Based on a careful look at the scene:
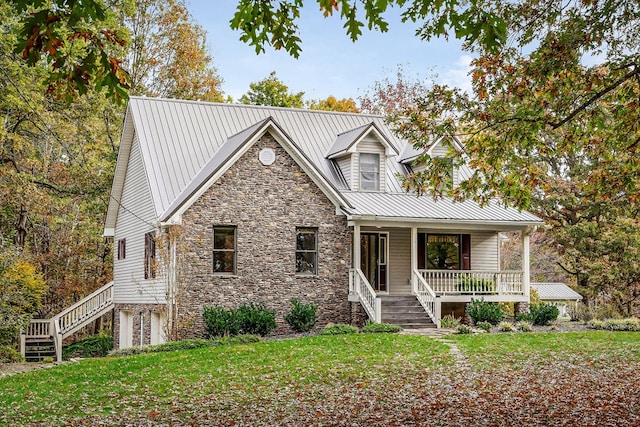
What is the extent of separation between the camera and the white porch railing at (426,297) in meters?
23.3

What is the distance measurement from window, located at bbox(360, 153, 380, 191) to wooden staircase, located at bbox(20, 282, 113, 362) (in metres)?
10.6

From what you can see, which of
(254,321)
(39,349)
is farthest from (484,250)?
(39,349)

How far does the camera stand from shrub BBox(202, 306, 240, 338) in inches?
845

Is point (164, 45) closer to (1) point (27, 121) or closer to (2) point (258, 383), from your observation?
(1) point (27, 121)

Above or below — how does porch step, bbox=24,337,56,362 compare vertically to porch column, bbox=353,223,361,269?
below

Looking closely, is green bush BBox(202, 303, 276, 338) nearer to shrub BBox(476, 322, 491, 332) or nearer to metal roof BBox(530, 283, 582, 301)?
shrub BBox(476, 322, 491, 332)

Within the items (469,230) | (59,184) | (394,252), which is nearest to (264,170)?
(394,252)

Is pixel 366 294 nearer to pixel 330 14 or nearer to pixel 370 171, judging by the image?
pixel 370 171

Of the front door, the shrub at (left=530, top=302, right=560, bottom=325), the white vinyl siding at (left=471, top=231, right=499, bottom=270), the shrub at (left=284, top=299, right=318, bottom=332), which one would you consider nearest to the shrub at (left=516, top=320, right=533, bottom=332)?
the shrub at (left=530, top=302, right=560, bottom=325)

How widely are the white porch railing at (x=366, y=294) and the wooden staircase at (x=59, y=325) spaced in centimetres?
1050

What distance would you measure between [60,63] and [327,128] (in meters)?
21.8

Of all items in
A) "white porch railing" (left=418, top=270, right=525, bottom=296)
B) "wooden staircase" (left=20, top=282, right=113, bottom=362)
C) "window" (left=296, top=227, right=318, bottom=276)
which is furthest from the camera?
"wooden staircase" (left=20, top=282, right=113, bottom=362)

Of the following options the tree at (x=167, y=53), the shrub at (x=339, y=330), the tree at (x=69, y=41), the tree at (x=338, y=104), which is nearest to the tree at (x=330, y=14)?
the tree at (x=69, y=41)

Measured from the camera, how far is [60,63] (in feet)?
22.7
